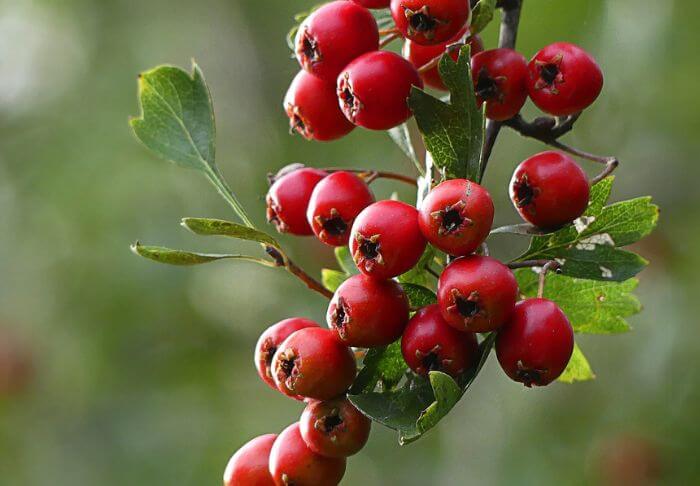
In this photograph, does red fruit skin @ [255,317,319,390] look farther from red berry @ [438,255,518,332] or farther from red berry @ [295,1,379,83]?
red berry @ [295,1,379,83]

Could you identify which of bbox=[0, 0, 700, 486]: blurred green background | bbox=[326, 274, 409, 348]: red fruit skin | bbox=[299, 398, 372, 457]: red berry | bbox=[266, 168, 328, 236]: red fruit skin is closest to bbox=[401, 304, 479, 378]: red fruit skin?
bbox=[326, 274, 409, 348]: red fruit skin

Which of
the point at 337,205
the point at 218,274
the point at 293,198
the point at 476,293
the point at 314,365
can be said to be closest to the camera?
the point at 476,293

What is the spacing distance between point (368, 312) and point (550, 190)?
0.37 m

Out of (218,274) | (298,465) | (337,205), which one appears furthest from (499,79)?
(218,274)

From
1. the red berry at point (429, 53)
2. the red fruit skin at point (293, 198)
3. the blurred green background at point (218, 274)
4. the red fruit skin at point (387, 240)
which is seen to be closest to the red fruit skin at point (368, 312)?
the red fruit skin at point (387, 240)

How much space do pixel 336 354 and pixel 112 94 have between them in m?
6.34

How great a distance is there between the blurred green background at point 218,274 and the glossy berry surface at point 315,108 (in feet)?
11.1

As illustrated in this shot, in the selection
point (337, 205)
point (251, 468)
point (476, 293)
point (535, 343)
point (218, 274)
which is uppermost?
point (337, 205)

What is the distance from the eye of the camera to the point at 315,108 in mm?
1730

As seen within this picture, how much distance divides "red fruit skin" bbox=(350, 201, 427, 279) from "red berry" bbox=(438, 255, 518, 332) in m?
0.07

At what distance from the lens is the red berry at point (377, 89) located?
1.56 metres

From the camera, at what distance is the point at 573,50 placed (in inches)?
64.7

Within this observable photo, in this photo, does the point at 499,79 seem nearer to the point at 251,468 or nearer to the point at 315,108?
the point at 315,108

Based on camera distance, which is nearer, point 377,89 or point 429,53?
point 377,89
